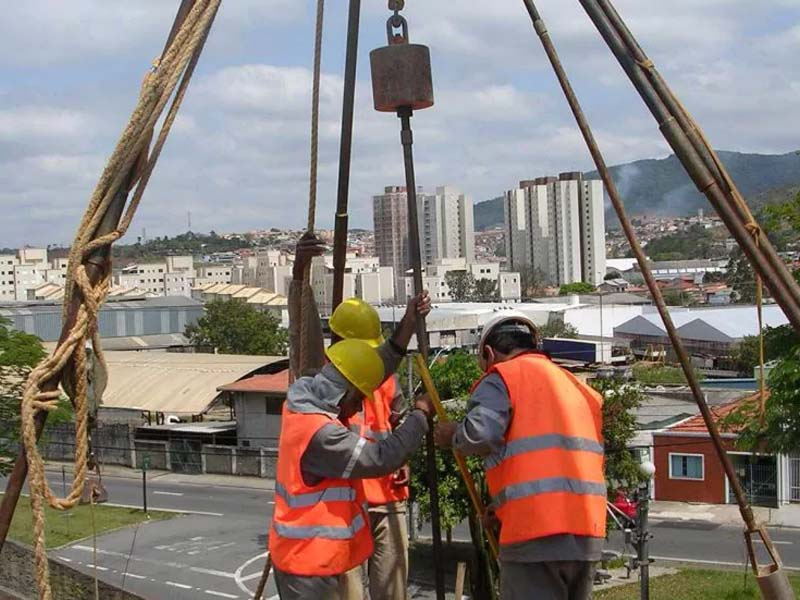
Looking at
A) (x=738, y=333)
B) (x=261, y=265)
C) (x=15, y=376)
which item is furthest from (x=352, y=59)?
(x=261, y=265)

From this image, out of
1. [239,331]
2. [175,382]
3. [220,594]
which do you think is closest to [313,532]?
[220,594]

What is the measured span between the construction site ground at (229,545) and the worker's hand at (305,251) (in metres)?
11.8

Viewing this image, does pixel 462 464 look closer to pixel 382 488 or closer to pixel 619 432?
pixel 382 488

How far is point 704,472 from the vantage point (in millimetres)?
25531

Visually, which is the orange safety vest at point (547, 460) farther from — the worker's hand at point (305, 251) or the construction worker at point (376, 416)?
the worker's hand at point (305, 251)

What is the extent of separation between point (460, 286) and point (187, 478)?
73.7 m

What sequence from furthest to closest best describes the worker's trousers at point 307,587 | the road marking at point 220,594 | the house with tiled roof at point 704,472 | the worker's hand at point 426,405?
the house with tiled roof at point 704,472
the road marking at point 220,594
the worker's hand at point 426,405
the worker's trousers at point 307,587

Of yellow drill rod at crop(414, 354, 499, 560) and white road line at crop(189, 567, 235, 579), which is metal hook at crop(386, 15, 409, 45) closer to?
yellow drill rod at crop(414, 354, 499, 560)

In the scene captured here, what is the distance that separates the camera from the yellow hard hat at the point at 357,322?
4340mm

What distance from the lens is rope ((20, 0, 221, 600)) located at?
2.89m

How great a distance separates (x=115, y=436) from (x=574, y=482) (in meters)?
32.1

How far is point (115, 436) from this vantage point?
33.8 meters

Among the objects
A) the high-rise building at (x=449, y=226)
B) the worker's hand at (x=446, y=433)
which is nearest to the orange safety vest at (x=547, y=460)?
the worker's hand at (x=446, y=433)

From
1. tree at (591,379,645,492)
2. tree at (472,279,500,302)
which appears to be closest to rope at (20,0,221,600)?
tree at (591,379,645,492)
